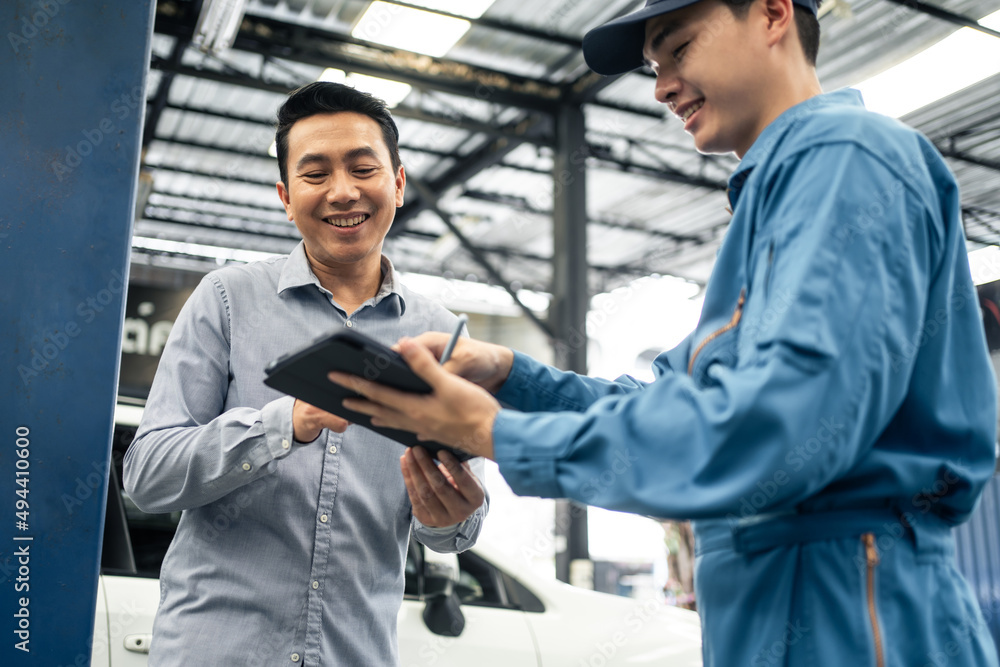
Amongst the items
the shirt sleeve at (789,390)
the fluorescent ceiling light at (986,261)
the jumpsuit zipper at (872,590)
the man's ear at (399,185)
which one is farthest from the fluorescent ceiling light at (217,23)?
the fluorescent ceiling light at (986,261)

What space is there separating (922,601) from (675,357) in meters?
0.51

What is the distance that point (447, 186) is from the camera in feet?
36.5

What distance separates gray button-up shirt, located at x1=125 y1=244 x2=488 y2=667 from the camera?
1.54 metres

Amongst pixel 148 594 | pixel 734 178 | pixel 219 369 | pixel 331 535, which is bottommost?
pixel 148 594

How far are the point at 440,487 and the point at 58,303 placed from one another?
0.83 m

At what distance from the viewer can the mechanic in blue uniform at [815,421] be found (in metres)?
0.91

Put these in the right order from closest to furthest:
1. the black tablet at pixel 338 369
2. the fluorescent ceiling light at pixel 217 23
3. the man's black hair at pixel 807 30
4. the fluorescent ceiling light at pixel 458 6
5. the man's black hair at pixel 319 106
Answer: the black tablet at pixel 338 369
the man's black hair at pixel 807 30
the man's black hair at pixel 319 106
the fluorescent ceiling light at pixel 217 23
the fluorescent ceiling light at pixel 458 6

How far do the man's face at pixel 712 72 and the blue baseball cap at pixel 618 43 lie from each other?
73 millimetres

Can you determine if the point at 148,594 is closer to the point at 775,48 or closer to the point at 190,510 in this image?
the point at 190,510

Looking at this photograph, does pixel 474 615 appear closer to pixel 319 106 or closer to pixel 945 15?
pixel 319 106

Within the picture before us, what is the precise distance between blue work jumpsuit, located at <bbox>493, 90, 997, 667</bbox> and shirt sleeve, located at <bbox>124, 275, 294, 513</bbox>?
650 mm

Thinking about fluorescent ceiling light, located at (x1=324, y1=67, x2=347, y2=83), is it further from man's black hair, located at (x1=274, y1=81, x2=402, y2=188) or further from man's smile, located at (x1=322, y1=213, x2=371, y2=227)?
man's smile, located at (x1=322, y1=213, x2=371, y2=227)

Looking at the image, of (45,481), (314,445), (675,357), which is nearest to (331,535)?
(314,445)

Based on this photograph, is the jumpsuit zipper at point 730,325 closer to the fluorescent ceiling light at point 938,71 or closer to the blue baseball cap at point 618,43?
the blue baseball cap at point 618,43
